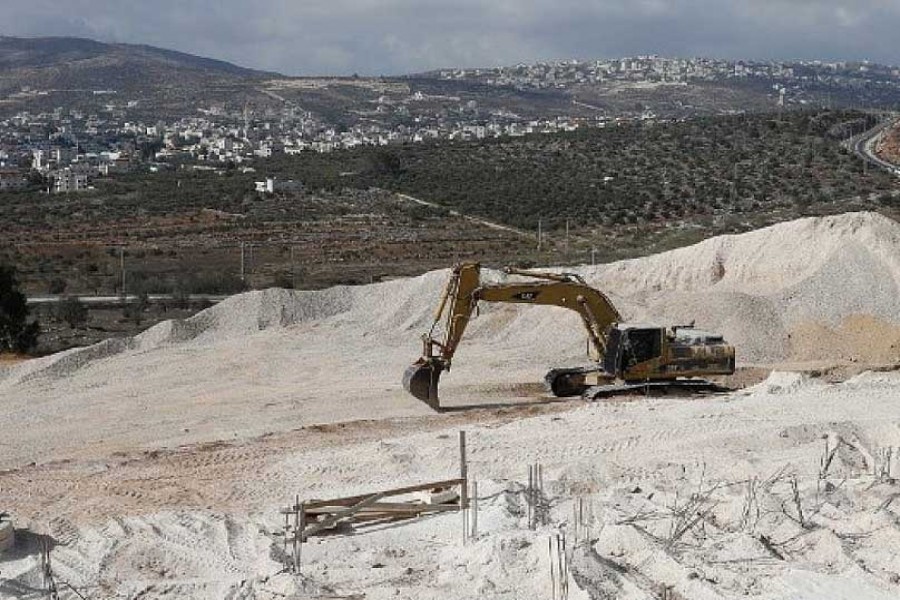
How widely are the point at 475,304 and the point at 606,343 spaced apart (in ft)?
8.95

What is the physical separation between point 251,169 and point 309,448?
71143 mm

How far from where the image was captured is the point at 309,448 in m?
19.1

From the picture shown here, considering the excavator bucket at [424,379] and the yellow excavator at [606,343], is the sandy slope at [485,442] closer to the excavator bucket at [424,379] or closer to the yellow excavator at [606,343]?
the excavator bucket at [424,379]

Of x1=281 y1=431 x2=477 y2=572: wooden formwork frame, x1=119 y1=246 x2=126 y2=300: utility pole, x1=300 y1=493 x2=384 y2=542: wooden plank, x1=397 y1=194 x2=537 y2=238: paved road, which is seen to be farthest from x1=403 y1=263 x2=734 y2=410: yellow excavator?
x1=397 y1=194 x2=537 y2=238: paved road

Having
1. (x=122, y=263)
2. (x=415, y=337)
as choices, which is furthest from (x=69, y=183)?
(x=415, y=337)

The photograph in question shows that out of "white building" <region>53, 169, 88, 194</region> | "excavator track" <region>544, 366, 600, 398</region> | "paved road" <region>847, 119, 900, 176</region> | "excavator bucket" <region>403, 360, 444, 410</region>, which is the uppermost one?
"paved road" <region>847, 119, 900, 176</region>

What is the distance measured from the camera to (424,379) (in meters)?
21.6

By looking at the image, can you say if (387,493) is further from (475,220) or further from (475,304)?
(475,220)

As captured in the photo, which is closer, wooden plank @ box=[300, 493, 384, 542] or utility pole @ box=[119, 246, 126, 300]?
wooden plank @ box=[300, 493, 384, 542]

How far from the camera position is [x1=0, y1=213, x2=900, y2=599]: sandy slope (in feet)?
41.3

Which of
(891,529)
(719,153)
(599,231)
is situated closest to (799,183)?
(719,153)

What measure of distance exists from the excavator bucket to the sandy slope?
443 mm

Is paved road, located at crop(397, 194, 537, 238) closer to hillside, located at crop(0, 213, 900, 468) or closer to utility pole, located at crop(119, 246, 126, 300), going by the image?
utility pole, located at crop(119, 246, 126, 300)

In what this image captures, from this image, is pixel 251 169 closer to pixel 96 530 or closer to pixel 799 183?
pixel 799 183
